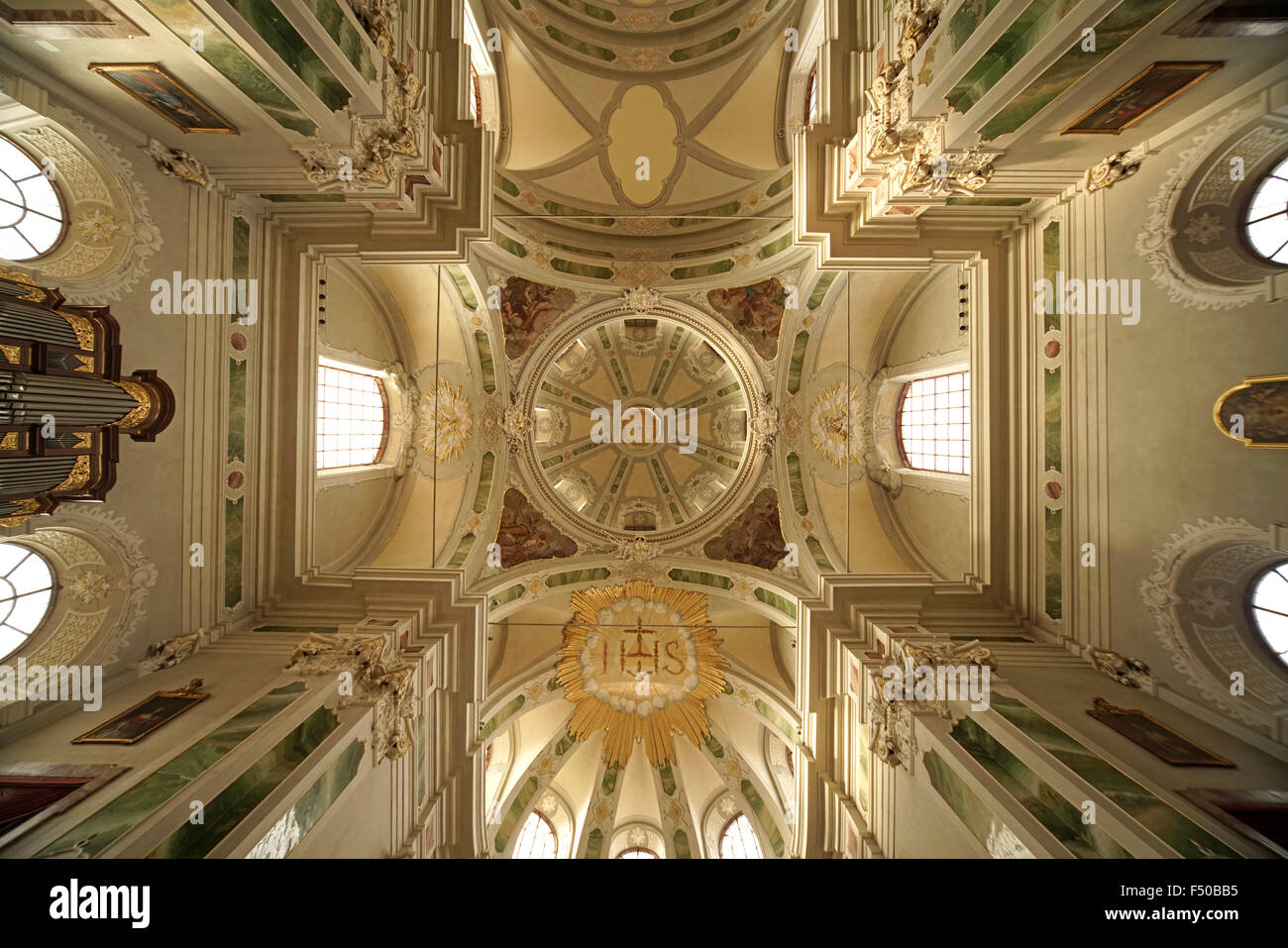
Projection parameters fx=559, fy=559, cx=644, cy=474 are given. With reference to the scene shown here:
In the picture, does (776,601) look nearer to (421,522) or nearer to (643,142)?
(421,522)

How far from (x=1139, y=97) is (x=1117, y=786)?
7650mm

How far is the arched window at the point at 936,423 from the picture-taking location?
1134 cm

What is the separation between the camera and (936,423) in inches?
472

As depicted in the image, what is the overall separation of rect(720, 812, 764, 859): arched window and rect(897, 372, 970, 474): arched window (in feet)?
33.5

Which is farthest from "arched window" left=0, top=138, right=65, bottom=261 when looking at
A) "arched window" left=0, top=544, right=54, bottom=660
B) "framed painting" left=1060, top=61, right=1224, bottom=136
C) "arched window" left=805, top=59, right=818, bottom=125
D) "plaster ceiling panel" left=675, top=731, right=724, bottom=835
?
"plaster ceiling panel" left=675, top=731, right=724, bottom=835

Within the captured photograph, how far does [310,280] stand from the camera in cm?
963

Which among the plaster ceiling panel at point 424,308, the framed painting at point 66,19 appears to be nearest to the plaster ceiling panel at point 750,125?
the plaster ceiling panel at point 424,308

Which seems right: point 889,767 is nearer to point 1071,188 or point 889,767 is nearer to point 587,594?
point 587,594

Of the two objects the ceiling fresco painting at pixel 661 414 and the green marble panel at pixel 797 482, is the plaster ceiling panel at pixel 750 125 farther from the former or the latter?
the green marble panel at pixel 797 482

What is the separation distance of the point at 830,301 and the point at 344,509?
11.4m

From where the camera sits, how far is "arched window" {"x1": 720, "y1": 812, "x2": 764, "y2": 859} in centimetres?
1460

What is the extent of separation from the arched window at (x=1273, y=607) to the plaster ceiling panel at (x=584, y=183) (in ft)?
42.1

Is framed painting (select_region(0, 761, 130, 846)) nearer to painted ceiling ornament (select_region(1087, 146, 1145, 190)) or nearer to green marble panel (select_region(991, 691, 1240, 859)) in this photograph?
green marble panel (select_region(991, 691, 1240, 859))

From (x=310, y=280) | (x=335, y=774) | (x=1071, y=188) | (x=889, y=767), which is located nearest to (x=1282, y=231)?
(x=1071, y=188)
